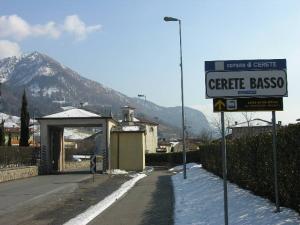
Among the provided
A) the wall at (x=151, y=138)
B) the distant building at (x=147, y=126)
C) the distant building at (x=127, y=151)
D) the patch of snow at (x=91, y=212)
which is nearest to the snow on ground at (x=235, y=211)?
the patch of snow at (x=91, y=212)

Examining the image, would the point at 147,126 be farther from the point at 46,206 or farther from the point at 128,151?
the point at 46,206

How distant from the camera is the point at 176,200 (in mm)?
20547

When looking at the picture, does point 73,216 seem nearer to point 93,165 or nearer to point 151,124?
point 93,165

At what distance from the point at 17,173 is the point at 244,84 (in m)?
34.3

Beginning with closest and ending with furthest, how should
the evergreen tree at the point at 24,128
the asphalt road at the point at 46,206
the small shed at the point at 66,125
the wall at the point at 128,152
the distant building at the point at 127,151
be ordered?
the asphalt road at the point at 46,206 → the small shed at the point at 66,125 → the distant building at the point at 127,151 → the wall at the point at 128,152 → the evergreen tree at the point at 24,128

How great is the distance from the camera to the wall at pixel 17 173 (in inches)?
1535

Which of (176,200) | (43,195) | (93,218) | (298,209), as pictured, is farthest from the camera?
(43,195)

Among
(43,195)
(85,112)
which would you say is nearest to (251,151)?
(43,195)

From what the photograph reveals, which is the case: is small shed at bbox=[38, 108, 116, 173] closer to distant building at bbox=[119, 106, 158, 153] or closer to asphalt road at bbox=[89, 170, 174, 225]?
asphalt road at bbox=[89, 170, 174, 225]

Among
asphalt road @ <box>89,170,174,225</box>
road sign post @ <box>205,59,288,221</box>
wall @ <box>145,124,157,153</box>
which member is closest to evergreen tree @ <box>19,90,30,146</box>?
wall @ <box>145,124,157,153</box>

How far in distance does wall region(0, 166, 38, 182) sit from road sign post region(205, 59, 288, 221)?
30401 mm

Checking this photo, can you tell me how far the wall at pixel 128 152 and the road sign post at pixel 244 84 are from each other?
45288 millimetres

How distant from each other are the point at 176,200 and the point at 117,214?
4.26 metres

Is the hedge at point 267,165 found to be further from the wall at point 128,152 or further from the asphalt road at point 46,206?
the wall at point 128,152
